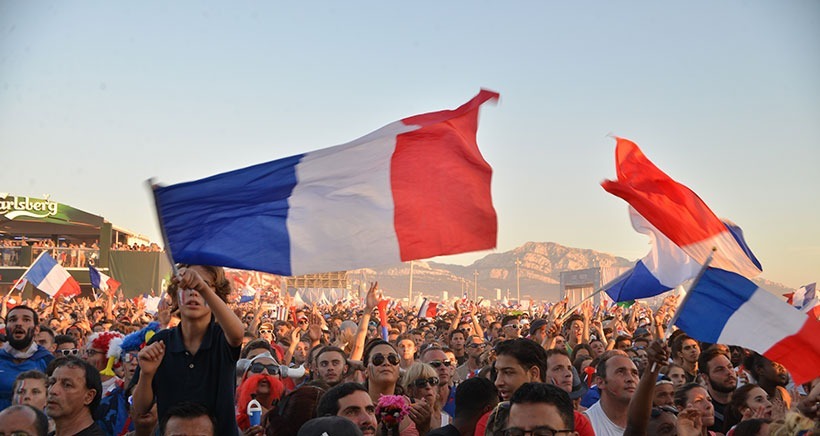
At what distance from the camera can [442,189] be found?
5402mm

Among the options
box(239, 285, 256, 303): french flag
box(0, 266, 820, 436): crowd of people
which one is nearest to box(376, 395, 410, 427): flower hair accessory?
box(0, 266, 820, 436): crowd of people

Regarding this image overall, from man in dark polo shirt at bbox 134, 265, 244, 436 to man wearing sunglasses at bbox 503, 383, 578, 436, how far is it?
1.43m

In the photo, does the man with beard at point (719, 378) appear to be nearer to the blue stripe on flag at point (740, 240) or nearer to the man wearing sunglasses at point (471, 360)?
the blue stripe on flag at point (740, 240)

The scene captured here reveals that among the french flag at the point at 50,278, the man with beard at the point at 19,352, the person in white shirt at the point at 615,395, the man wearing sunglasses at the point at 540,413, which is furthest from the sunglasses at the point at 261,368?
the french flag at the point at 50,278

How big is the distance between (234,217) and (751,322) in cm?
324

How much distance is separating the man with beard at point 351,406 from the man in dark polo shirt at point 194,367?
95cm

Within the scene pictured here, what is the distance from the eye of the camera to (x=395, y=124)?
5574mm

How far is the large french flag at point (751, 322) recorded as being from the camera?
5.12m

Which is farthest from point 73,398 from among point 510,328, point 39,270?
point 39,270

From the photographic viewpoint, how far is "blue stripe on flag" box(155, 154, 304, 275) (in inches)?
188

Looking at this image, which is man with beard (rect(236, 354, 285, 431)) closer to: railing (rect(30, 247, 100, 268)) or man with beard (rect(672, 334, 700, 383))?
man with beard (rect(672, 334, 700, 383))

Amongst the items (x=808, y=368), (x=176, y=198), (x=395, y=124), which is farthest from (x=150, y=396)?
(x=808, y=368)

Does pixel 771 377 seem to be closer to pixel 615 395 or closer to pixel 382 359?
pixel 615 395

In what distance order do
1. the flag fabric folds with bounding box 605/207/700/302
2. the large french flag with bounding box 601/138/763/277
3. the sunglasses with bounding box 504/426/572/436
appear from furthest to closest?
the flag fabric folds with bounding box 605/207/700/302 < the large french flag with bounding box 601/138/763/277 < the sunglasses with bounding box 504/426/572/436
